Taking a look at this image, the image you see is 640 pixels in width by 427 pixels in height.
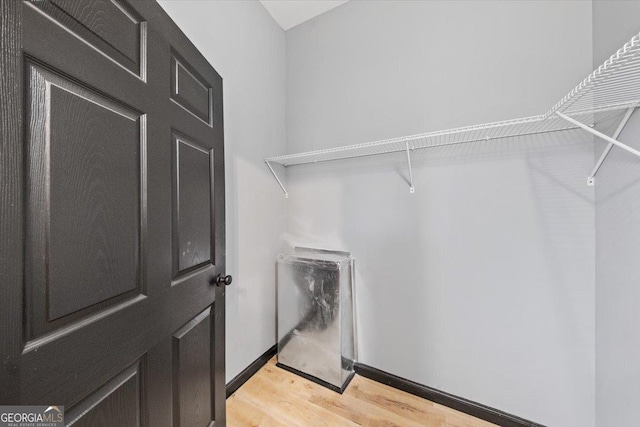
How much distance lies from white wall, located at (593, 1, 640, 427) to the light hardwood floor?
608mm

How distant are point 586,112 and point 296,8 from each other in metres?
1.91

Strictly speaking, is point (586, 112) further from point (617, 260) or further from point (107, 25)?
point (107, 25)

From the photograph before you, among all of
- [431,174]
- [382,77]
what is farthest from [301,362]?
[382,77]

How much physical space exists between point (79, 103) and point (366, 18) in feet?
5.90

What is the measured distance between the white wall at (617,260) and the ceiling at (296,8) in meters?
1.52

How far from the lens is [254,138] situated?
168 cm

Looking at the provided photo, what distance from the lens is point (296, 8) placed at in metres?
1.78

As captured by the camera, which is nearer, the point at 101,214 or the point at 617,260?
the point at 101,214

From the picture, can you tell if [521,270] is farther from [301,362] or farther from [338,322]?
[301,362]

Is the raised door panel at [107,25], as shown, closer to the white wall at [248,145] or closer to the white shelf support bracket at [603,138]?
the white wall at [248,145]

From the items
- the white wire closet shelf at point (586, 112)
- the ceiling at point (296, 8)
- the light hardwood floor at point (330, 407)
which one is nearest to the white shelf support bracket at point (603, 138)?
the white wire closet shelf at point (586, 112)

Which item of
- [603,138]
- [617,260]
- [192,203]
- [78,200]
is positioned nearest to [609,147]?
[603,138]

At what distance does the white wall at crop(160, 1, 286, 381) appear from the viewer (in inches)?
57.1

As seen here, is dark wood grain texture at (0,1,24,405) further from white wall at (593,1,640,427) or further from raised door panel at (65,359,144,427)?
white wall at (593,1,640,427)
